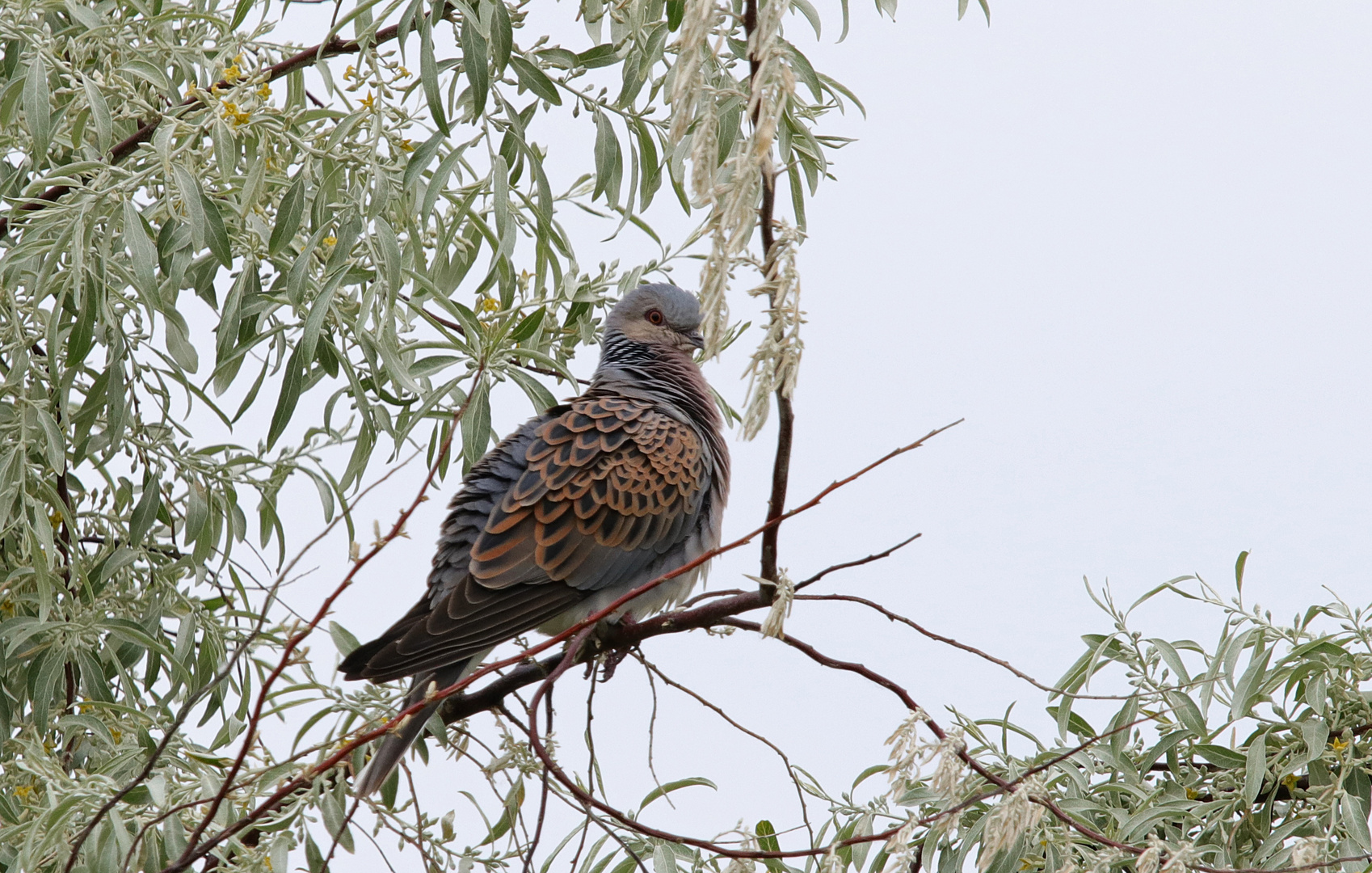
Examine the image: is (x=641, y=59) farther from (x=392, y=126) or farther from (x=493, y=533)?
(x=493, y=533)

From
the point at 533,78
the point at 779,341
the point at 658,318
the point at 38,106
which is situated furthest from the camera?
the point at 658,318

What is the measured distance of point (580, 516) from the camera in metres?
2.79

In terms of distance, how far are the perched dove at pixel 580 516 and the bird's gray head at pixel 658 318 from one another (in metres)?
0.12

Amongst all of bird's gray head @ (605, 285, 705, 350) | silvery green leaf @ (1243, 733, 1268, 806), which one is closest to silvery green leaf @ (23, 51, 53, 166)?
bird's gray head @ (605, 285, 705, 350)

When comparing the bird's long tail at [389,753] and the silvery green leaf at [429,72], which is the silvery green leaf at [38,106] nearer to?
the silvery green leaf at [429,72]

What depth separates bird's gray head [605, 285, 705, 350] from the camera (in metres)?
3.19

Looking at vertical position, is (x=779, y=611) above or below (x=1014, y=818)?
above

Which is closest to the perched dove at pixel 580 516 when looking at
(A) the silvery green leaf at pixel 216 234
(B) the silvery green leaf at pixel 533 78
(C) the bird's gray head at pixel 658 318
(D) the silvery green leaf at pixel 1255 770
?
(C) the bird's gray head at pixel 658 318

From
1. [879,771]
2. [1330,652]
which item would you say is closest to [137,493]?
[879,771]

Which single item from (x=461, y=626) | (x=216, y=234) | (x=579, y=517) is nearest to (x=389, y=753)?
(x=461, y=626)

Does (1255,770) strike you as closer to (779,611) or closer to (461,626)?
(779,611)

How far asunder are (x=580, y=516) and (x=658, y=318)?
0.66 m

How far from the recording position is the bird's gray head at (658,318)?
319 cm

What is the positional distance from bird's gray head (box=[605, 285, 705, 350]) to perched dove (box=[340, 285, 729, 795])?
117 mm
